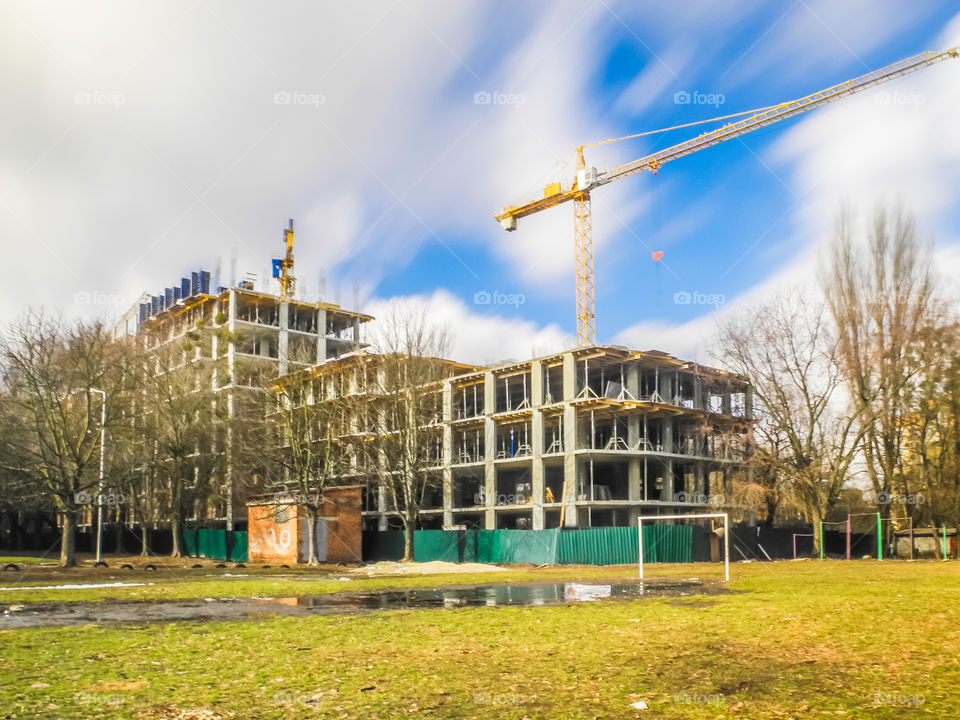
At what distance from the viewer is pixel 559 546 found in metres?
43.9

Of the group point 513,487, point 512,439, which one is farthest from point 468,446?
point 512,439

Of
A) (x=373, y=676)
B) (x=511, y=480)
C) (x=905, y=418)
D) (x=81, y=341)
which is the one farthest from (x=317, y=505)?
(x=373, y=676)

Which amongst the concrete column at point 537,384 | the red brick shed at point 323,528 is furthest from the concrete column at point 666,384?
the red brick shed at point 323,528

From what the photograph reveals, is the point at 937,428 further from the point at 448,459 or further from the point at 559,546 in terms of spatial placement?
the point at 448,459

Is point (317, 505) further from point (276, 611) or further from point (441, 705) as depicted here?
point (441, 705)

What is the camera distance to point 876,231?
154ft

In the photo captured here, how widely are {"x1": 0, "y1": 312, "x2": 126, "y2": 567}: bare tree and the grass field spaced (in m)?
27.1

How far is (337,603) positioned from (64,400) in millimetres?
27121

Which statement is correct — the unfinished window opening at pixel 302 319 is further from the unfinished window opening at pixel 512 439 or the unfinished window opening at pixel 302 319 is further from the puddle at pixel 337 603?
the puddle at pixel 337 603

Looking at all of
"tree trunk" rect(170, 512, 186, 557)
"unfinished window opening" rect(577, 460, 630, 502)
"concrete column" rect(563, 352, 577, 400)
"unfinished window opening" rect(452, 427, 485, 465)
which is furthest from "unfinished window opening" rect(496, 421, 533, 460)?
"tree trunk" rect(170, 512, 186, 557)

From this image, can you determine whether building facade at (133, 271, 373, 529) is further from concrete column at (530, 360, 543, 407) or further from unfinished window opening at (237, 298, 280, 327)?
concrete column at (530, 360, 543, 407)

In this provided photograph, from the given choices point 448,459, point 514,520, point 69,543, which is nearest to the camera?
point 69,543

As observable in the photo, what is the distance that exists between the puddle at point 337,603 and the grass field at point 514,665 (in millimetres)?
1765

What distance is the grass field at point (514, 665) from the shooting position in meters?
7.81
